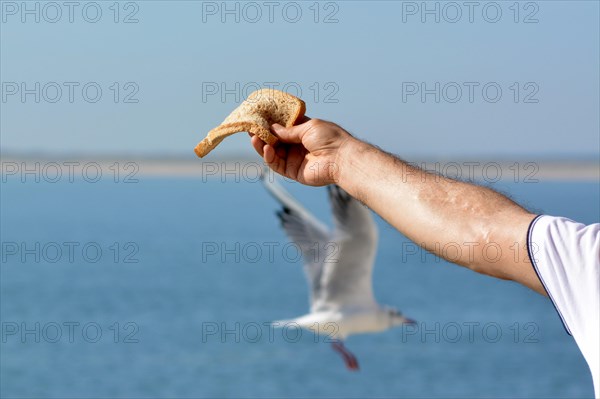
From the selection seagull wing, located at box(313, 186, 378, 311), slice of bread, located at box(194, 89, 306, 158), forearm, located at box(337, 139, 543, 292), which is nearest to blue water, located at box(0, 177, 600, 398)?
seagull wing, located at box(313, 186, 378, 311)

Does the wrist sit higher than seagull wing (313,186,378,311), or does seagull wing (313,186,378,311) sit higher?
the wrist

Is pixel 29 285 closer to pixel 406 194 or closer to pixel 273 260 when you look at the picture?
pixel 273 260

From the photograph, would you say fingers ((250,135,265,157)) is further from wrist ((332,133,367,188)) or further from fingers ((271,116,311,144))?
wrist ((332,133,367,188))

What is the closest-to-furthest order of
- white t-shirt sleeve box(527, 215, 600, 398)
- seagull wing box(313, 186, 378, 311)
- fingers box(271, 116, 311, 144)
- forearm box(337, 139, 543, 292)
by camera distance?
1. white t-shirt sleeve box(527, 215, 600, 398)
2. forearm box(337, 139, 543, 292)
3. fingers box(271, 116, 311, 144)
4. seagull wing box(313, 186, 378, 311)

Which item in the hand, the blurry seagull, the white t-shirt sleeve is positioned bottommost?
the blurry seagull

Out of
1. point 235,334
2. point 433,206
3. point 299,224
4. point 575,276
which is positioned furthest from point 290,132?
point 235,334

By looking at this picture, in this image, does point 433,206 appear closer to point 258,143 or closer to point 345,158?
point 345,158

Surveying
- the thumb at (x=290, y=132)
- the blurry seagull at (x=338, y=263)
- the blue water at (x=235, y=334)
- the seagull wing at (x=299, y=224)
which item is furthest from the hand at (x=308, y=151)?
the blue water at (x=235, y=334)
